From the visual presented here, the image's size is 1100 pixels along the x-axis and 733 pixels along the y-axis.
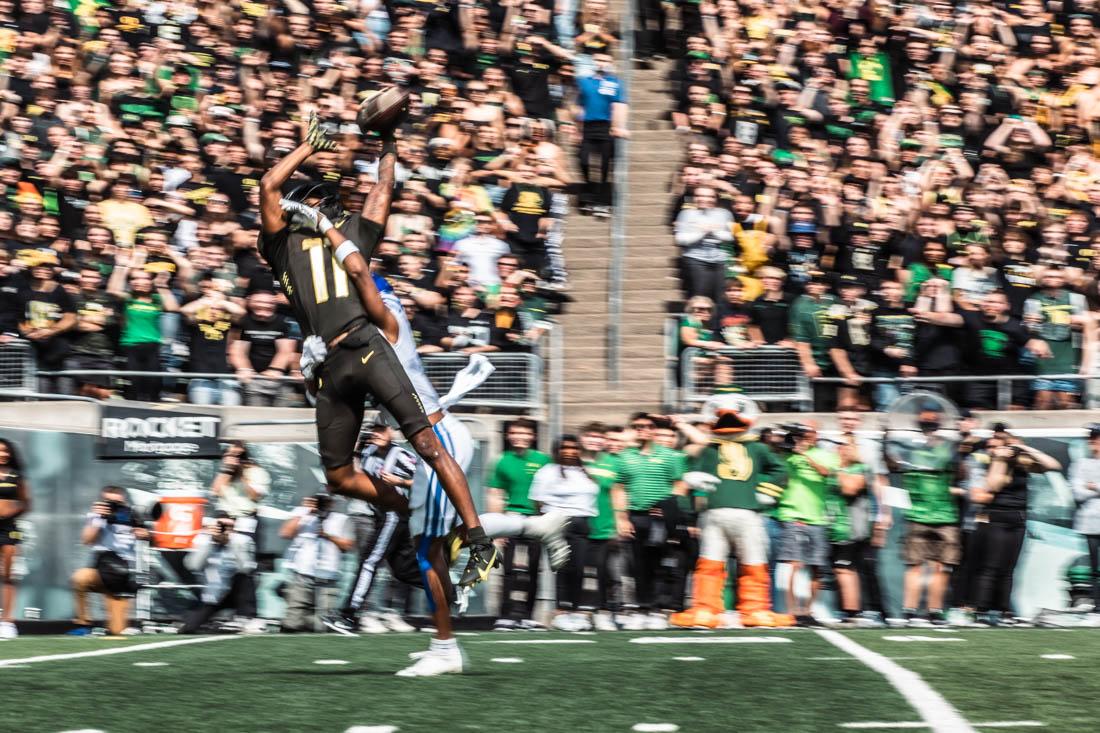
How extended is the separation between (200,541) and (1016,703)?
960cm

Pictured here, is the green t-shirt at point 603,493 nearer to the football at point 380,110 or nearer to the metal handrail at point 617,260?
the metal handrail at point 617,260

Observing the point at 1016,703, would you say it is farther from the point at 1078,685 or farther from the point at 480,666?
the point at 480,666

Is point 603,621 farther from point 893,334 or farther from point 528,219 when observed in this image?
point 528,219

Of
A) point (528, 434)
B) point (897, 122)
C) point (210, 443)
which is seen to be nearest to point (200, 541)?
point (210, 443)

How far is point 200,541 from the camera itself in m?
15.0

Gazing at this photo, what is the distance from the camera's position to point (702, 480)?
563 inches

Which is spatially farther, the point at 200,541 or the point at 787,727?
the point at 200,541

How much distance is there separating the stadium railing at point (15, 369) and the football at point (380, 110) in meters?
8.02

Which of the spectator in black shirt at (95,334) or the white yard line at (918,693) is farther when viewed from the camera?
the spectator in black shirt at (95,334)

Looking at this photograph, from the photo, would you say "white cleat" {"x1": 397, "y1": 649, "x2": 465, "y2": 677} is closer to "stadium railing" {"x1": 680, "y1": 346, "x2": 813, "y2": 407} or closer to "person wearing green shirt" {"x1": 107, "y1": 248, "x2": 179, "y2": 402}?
"stadium railing" {"x1": 680, "y1": 346, "x2": 813, "y2": 407}

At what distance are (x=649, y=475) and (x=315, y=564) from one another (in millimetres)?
2925

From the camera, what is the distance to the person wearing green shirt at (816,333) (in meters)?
15.9

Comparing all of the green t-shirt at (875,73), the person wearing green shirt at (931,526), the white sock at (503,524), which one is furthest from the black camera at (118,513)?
the green t-shirt at (875,73)

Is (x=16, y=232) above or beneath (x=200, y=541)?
above
